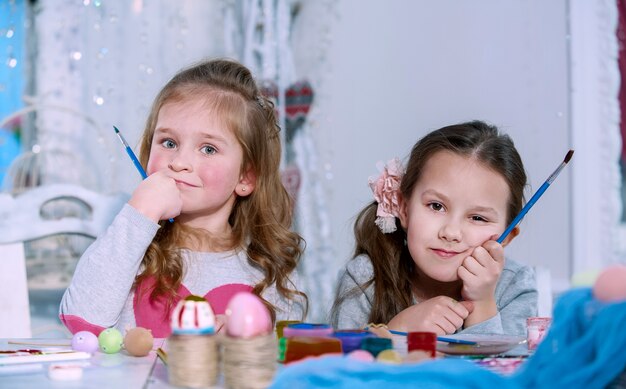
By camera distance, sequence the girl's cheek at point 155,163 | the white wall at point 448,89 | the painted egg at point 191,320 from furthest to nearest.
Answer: the white wall at point 448,89, the girl's cheek at point 155,163, the painted egg at point 191,320

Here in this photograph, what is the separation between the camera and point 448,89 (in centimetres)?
284

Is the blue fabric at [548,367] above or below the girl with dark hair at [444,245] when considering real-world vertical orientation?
below

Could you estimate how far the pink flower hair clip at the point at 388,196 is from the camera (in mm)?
1240

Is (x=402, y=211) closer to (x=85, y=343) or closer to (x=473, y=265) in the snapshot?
(x=473, y=265)

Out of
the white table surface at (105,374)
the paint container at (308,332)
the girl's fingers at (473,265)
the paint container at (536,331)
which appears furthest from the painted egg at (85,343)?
the girl's fingers at (473,265)

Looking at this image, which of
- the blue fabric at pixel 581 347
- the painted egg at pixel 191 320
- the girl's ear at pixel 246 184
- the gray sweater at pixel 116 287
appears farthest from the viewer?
the girl's ear at pixel 246 184

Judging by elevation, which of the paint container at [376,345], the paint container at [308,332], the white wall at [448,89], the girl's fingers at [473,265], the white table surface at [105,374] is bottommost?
the white table surface at [105,374]

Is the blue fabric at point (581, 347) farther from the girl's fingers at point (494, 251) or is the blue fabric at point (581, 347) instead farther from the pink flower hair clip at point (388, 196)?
the pink flower hair clip at point (388, 196)

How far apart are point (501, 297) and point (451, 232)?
0.77ft

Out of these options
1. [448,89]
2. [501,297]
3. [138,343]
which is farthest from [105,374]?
[448,89]

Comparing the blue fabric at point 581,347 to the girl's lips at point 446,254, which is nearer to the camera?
the blue fabric at point 581,347

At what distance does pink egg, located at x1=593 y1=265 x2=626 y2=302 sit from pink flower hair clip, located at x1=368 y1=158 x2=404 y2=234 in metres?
0.75

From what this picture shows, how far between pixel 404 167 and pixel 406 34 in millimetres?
1821

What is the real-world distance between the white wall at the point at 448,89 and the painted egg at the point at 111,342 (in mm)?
1745
